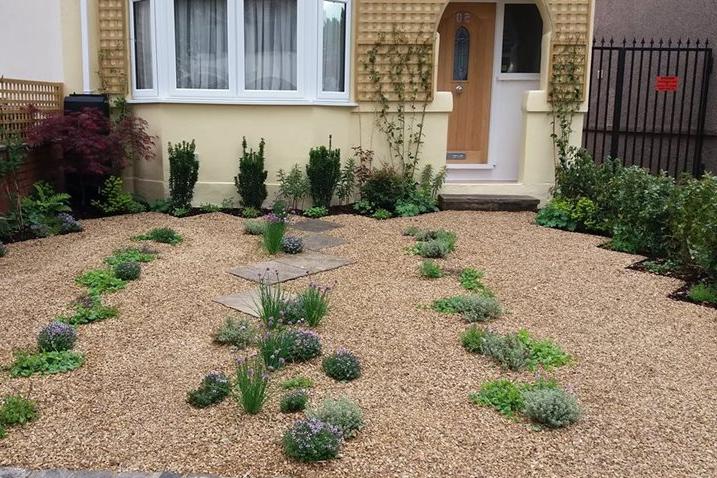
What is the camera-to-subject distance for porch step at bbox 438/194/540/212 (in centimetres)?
900

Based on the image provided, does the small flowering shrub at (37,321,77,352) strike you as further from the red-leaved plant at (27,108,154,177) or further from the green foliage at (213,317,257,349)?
the red-leaved plant at (27,108,154,177)

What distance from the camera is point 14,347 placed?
14.3ft

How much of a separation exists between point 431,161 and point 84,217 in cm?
450

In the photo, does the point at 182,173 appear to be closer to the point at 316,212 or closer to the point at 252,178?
the point at 252,178

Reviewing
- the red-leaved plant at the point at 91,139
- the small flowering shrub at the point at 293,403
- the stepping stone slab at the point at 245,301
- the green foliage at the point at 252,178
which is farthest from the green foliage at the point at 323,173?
the small flowering shrub at the point at 293,403

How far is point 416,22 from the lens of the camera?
29.5 feet

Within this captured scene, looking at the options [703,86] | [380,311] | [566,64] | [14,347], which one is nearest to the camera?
[14,347]

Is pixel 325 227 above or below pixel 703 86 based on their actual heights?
below

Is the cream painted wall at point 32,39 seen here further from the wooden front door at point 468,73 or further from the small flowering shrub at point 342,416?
the small flowering shrub at point 342,416

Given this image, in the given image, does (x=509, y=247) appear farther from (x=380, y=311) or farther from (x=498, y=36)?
(x=498, y=36)

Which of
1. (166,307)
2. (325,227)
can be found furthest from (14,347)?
(325,227)

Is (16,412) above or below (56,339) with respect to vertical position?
below

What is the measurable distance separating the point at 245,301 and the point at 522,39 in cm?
639

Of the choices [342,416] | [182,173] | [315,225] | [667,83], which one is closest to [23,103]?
[182,173]
